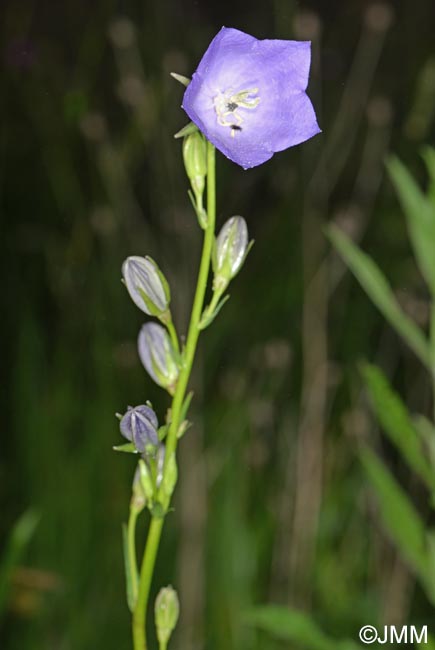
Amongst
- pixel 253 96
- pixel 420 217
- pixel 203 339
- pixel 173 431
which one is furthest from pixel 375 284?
pixel 203 339

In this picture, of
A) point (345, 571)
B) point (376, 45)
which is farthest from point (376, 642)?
point (376, 45)

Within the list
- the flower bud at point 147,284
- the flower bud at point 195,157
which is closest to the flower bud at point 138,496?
the flower bud at point 147,284

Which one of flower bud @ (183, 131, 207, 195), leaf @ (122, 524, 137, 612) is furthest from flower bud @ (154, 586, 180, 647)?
flower bud @ (183, 131, 207, 195)

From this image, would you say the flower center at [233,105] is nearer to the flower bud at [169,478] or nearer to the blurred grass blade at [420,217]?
the blurred grass blade at [420,217]

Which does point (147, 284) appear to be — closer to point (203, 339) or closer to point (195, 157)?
point (195, 157)

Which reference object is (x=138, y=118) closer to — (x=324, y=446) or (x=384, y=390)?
(x=324, y=446)

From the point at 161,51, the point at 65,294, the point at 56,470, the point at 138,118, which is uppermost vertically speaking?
the point at 161,51

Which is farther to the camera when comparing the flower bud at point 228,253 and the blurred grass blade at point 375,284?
the blurred grass blade at point 375,284

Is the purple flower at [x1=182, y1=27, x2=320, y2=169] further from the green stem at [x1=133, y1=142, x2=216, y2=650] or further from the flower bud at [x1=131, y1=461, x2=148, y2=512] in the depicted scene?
the flower bud at [x1=131, y1=461, x2=148, y2=512]
